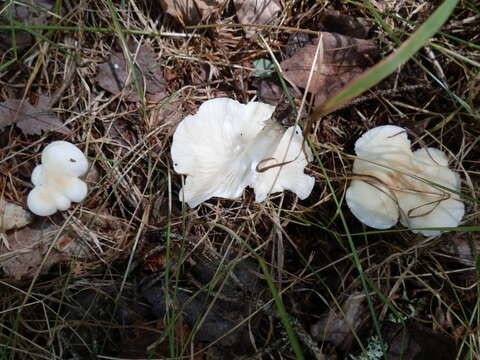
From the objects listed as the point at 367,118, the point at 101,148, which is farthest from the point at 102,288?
the point at 367,118

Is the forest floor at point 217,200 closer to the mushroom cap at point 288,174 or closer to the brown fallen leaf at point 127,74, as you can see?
the brown fallen leaf at point 127,74

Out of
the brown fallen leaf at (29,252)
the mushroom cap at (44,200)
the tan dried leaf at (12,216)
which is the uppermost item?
the mushroom cap at (44,200)

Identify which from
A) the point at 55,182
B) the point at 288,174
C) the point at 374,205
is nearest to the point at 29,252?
the point at 55,182

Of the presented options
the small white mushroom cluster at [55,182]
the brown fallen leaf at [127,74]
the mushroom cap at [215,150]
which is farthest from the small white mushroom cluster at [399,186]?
the small white mushroom cluster at [55,182]

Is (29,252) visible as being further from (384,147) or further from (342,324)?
(384,147)

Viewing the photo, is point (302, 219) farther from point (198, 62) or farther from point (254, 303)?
point (198, 62)
